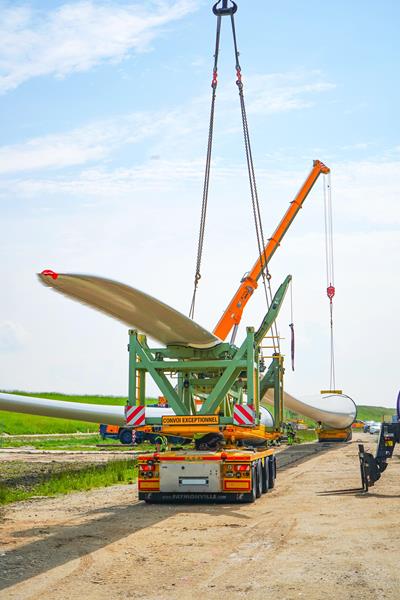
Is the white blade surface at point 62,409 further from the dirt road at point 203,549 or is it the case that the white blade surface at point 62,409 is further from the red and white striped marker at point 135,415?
the dirt road at point 203,549

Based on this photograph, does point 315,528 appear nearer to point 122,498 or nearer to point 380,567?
point 380,567

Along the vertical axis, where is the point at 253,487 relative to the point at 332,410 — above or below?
below

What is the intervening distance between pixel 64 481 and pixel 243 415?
8.20m

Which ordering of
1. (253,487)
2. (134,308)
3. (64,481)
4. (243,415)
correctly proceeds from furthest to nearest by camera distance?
(64,481) → (253,487) → (243,415) → (134,308)

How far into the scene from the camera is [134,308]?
633 inches

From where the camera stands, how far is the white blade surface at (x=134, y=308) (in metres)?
13.8

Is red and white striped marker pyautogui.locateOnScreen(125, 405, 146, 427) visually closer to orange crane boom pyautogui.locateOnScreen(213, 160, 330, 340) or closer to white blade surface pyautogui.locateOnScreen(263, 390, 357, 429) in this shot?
orange crane boom pyautogui.locateOnScreen(213, 160, 330, 340)

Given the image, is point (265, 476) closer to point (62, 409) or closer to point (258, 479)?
point (258, 479)

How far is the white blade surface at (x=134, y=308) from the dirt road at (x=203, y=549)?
3.51 metres

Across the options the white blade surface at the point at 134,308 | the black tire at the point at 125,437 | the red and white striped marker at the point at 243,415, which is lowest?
the black tire at the point at 125,437

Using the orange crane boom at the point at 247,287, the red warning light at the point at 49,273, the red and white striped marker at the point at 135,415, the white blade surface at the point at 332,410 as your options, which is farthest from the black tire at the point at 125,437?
the red warning light at the point at 49,273

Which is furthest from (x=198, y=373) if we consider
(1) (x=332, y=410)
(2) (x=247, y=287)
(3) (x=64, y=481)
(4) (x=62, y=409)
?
(1) (x=332, y=410)

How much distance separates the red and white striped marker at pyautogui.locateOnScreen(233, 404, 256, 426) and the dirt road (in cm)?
173

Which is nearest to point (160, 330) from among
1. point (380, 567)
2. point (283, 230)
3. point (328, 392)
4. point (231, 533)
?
point (231, 533)
